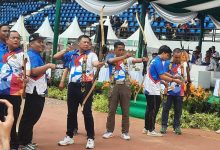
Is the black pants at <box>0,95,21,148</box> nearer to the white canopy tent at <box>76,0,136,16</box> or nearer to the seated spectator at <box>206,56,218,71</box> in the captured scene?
the white canopy tent at <box>76,0,136,16</box>

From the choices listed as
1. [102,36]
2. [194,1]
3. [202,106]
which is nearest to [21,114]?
[102,36]

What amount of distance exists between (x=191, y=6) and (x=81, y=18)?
15.2 metres

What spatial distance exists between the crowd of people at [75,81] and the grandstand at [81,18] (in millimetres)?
11437

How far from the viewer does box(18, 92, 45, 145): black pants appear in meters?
5.56

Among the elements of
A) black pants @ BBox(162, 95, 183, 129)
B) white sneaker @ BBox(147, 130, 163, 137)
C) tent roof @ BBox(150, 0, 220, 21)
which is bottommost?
white sneaker @ BBox(147, 130, 163, 137)

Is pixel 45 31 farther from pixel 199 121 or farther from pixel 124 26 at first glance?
pixel 199 121

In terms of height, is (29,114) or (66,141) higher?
(29,114)

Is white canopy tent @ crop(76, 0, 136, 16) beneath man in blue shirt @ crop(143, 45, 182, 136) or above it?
above

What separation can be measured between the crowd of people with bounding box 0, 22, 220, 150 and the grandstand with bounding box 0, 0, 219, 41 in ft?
37.5

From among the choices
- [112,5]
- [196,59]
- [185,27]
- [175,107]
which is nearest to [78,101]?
[175,107]

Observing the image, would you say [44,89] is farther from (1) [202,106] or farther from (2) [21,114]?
(1) [202,106]

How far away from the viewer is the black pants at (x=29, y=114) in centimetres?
556

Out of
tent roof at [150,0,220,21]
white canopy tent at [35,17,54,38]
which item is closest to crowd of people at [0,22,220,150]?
tent roof at [150,0,220,21]

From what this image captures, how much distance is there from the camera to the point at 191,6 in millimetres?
13258
